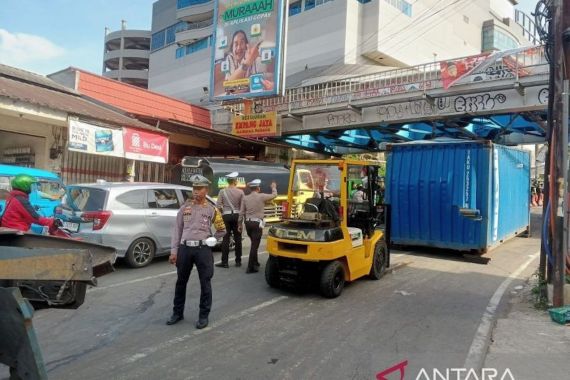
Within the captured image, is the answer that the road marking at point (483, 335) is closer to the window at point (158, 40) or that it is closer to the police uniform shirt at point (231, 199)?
the police uniform shirt at point (231, 199)

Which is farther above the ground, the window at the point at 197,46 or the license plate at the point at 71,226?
the window at the point at 197,46

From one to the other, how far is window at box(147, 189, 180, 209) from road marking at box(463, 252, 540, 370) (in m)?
6.05

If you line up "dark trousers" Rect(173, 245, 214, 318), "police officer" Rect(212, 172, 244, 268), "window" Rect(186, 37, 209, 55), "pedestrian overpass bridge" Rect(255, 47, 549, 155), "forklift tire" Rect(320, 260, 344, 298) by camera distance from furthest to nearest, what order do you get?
"window" Rect(186, 37, 209, 55) → "pedestrian overpass bridge" Rect(255, 47, 549, 155) → "police officer" Rect(212, 172, 244, 268) → "forklift tire" Rect(320, 260, 344, 298) → "dark trousers" Rect(173, 245, 214, 318)

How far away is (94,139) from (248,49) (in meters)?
10.3

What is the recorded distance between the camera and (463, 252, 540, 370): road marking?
448 centimetres

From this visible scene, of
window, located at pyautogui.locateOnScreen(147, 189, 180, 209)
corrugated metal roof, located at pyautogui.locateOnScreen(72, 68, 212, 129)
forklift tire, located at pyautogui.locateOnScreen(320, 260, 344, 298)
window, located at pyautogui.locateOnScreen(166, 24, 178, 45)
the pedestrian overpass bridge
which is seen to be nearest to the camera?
forklift tire, located at pyautogui.locateOnScreen(320, 260, 344, 298)

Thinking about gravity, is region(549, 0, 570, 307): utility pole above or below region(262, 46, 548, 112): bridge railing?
below

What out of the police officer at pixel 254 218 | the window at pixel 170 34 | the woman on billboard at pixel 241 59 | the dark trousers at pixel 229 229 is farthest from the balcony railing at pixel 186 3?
the police officer at pixel 254 218

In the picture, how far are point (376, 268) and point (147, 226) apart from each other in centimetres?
429

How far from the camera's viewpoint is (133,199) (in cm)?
865

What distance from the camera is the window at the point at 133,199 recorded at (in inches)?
334

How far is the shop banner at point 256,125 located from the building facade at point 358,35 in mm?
23963

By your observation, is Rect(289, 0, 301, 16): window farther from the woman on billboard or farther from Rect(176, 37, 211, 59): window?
the woman on billboard

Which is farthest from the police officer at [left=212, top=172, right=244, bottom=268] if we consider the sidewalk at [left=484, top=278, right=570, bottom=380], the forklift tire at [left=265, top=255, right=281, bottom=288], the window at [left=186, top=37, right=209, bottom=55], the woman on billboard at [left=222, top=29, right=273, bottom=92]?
the window at [left=186, top=37, right=209, bottom=55]
